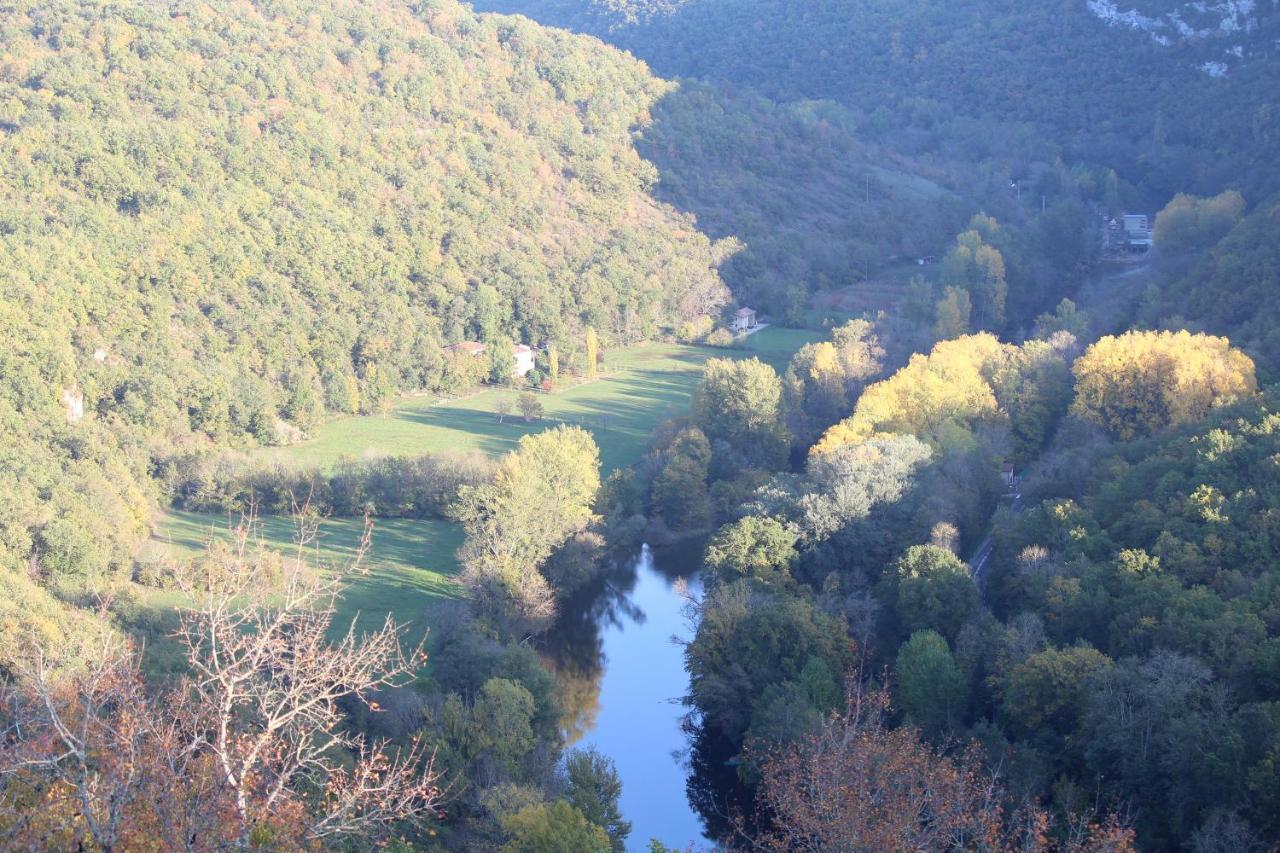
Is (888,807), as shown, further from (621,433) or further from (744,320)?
(744,320)

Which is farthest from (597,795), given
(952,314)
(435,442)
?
(952,314)

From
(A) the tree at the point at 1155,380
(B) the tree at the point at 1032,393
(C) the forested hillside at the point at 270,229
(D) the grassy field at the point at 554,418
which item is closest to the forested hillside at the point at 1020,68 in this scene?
(B) the tree at the point at 1032,393

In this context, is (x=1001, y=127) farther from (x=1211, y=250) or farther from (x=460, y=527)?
(x=460, y=527)

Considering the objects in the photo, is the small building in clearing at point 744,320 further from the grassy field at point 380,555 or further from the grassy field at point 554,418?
the grassy field at point 380,555

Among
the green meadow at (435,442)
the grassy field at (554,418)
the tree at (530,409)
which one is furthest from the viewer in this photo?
the tree at (530,409)

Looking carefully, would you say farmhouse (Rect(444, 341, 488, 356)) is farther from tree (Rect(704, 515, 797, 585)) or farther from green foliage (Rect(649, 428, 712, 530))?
tree (Rect(704, 515, 797, 585))

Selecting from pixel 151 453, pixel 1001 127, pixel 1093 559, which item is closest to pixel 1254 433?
pixel 1093 559

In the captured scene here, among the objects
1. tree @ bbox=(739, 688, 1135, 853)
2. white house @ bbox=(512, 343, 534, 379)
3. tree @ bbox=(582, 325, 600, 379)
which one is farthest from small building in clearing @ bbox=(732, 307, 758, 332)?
tree @ bbox=(739, 688, 1135, 853)
